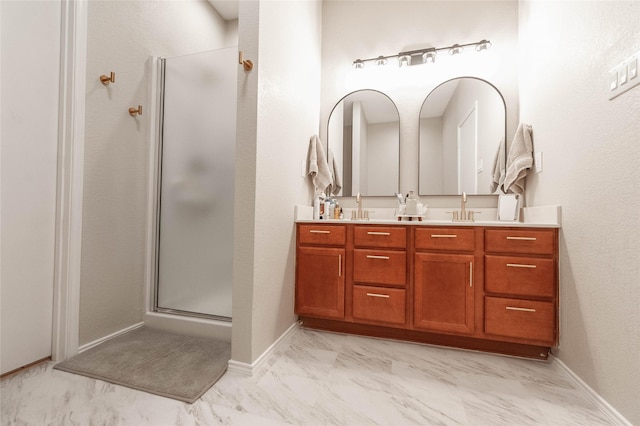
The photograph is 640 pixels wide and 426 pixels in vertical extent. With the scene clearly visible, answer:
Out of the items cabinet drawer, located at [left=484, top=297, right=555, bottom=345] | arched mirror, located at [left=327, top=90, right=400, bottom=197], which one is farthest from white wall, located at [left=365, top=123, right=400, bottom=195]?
cabinet drawer, located at [left=484, top=297, right=555, bottom=345]

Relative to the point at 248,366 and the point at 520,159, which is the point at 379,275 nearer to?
the point at 248,366

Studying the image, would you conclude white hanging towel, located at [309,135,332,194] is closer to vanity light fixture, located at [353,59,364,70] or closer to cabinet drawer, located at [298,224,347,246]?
cabinet drawer, located at [298,224,347,246]

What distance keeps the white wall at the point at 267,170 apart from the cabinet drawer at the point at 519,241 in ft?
4.32

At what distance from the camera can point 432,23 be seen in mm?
2408

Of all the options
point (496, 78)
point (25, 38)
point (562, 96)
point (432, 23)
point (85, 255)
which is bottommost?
point (85, 255)

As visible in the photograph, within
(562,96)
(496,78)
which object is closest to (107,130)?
(562,96)

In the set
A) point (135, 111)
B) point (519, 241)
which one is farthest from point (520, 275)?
point (135, 111)

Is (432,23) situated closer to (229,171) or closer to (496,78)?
(496,78)

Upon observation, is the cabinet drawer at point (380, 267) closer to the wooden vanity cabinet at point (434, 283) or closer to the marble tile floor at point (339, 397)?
the wooden vanity cabinet at point (434, 283)

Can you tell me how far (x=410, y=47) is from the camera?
8.05 feet

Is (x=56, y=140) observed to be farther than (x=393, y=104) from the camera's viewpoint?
No

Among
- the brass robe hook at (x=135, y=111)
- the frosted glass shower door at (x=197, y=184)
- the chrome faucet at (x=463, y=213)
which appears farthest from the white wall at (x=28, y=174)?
the chrome faucet at (x=463, y=213)

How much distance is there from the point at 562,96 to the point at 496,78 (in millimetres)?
827

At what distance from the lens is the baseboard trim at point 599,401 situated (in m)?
1.14
